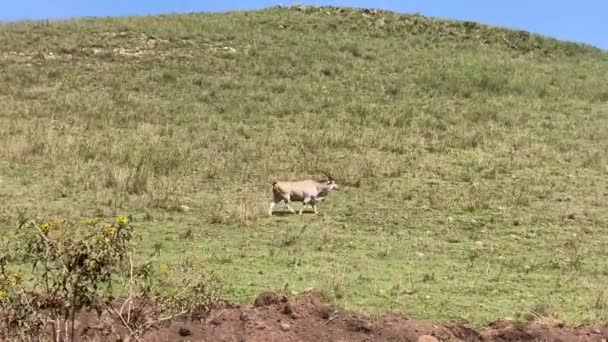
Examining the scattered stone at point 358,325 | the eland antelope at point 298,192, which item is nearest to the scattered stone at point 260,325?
the scattered stone at point 358,325

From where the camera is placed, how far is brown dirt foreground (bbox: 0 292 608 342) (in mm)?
6512

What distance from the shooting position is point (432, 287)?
31.3 feet

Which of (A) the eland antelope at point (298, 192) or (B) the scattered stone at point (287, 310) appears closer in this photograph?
(B) the scattered stone at point (287, 310)

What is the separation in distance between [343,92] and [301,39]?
9.16m

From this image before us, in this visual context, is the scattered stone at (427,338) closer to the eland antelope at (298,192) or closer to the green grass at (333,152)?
the green grass at (333,152)

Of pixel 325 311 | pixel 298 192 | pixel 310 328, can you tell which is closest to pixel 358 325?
pixel 325 311

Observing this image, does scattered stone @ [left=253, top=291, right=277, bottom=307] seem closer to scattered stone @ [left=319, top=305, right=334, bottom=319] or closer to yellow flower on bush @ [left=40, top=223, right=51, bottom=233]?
scattered stone @ [left=319, top=305, right=334, bottom=319]

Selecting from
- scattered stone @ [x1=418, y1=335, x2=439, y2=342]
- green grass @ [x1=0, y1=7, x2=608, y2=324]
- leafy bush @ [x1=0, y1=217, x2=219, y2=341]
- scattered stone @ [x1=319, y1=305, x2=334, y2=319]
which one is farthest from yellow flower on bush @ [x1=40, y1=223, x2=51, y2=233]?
green grass @ [x1=0, y1=7, x2=608, y2=324]

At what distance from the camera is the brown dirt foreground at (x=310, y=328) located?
651cm

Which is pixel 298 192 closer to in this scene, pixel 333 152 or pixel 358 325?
pixel 333 152

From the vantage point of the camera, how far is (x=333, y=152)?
66.2 feet

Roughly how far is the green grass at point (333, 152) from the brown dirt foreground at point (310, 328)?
1063 millimetres

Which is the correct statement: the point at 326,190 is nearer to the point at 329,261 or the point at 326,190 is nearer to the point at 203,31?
the point at 329,261

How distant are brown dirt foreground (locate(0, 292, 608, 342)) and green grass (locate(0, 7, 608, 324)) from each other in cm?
106
